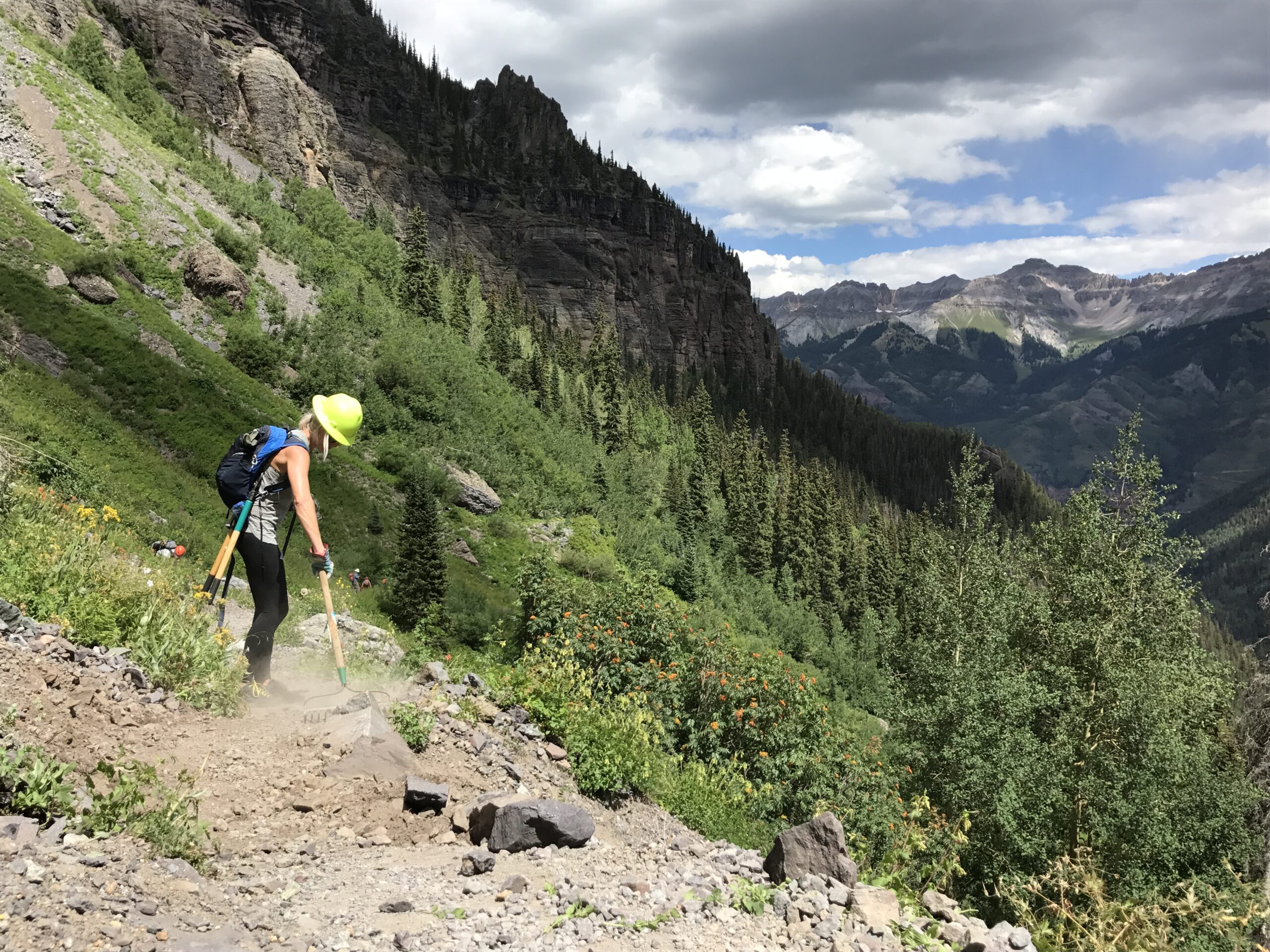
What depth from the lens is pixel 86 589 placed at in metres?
7.00

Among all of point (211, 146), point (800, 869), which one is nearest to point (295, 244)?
point (211, 146)

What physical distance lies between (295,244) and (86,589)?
174 feet

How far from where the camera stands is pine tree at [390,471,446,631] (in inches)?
847

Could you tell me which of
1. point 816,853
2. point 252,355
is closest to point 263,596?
point 816,853

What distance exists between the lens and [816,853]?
593cm

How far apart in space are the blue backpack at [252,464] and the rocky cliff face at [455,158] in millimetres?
60939

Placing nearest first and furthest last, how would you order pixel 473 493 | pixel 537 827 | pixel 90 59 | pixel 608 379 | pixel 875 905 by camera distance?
1. pixel 875 905
2. pixel 537 827
3. pixel 473 493
4. pixel 90 59
5. pixel 608 379

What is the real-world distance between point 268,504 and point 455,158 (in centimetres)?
14087

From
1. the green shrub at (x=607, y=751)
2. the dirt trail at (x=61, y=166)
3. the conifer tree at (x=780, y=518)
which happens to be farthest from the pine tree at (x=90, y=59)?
the conifer tree at (x=780, y=518)

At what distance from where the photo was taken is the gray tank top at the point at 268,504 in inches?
272

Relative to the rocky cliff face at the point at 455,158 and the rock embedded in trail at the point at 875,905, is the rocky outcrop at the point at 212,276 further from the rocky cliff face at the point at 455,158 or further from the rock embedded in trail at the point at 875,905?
the rock embedded in trail at the point at 875,905

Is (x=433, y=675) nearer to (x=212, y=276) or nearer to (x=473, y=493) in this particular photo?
(x=473, y=493)

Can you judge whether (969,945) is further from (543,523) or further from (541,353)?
(541,353)

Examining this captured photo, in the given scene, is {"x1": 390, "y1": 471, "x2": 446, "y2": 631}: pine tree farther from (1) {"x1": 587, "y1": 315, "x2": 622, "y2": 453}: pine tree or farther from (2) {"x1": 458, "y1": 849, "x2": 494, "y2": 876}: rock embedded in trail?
(1) {"x1": 587, "y1": 315, "x2": 622, "y2": 453}: pine tree
